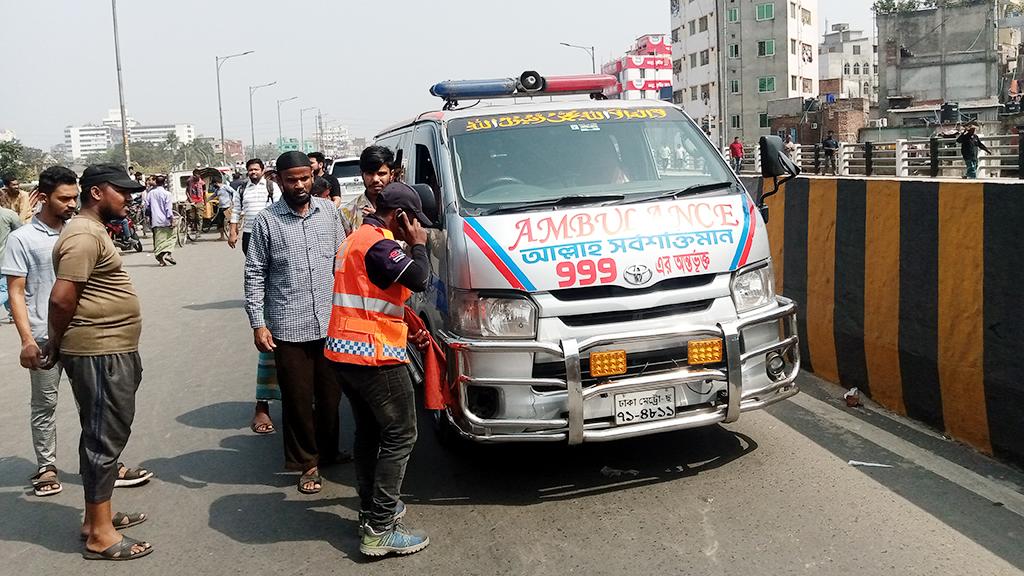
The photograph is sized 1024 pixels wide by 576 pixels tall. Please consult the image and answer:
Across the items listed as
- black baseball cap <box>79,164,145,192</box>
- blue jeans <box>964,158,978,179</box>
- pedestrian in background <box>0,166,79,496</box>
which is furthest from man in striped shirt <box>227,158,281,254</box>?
blue jeans <box>964,158,978,179</box>

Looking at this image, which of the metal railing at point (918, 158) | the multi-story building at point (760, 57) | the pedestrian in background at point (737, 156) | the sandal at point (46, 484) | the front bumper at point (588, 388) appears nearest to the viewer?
the front bumper at point (588, 388)

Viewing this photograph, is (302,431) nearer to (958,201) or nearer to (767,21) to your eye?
(958,201)

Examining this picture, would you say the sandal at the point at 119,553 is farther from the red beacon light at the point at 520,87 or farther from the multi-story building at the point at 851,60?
the multi-story building at the point at 851,60

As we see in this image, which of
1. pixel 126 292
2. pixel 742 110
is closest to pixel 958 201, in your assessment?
pixel 126 292

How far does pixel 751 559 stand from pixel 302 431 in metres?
2.56

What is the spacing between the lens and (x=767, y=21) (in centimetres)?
7681

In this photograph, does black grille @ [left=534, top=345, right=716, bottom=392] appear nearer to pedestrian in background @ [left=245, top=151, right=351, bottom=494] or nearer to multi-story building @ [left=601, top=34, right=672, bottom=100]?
pedestrian in background @ [left=245, top=151, right=351, bottom=494]

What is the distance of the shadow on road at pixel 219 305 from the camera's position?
13.2 m

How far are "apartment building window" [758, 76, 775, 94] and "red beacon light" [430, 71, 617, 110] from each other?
2889 inches

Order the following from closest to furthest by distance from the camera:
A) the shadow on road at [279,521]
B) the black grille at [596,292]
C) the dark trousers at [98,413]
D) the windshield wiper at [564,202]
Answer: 1. the dark trousers at [98,413]
2. the shadow on road at [279,521]
3. the black grille at [596,292]
4. the windshield wiper at [564,202]

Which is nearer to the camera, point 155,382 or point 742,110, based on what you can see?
point 155,382

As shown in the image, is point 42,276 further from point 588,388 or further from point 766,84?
point 766,84

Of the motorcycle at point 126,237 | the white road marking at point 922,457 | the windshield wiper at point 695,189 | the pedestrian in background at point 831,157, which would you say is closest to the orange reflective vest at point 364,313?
the windshield wiper at point 695,189

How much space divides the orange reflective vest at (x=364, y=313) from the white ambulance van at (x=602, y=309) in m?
0.61
